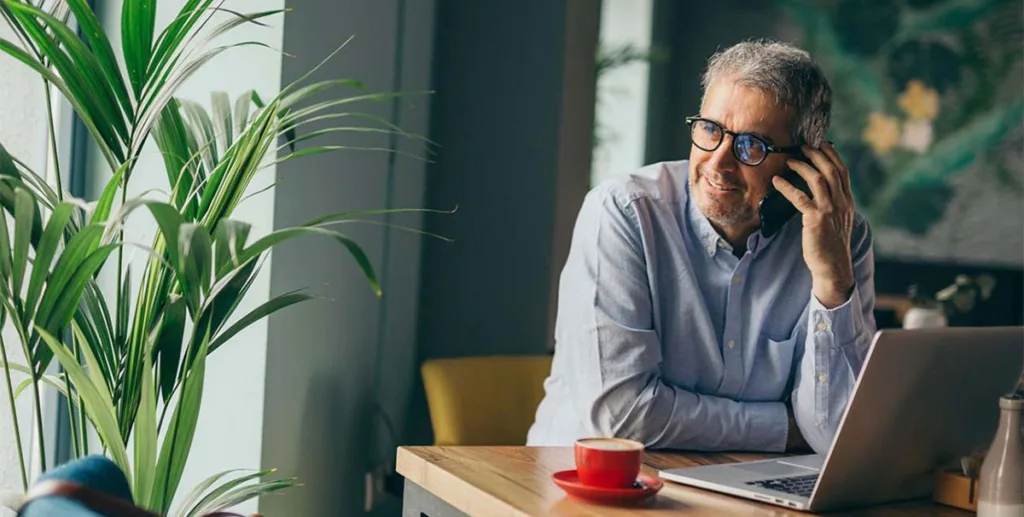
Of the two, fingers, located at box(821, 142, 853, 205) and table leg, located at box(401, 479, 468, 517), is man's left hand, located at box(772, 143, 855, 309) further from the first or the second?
table leg, located at box(401, 479, 468, 517)

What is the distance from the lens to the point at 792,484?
64.0 inches

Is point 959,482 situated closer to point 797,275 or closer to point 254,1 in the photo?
point 797,275

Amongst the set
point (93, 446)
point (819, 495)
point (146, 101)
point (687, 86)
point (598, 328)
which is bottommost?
point (93, 446)

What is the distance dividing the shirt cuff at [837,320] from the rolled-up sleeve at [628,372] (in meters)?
0.15

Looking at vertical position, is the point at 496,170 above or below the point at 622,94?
below

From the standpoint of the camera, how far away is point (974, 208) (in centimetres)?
525

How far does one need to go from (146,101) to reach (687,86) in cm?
413

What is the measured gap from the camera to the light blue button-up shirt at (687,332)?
1.93m

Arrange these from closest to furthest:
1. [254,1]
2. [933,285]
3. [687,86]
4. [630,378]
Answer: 1. [630,378]
2. [254,1]
3. [933,285]
4. [687,86]

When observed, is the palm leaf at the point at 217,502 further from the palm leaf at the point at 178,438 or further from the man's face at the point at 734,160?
the man's face at the point at 734,160

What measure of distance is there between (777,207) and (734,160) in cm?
15

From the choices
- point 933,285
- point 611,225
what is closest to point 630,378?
point 611,225

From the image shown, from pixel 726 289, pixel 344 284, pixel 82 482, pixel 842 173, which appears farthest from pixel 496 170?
pixel 82 482

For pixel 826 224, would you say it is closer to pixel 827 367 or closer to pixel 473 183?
pixel 827 367
